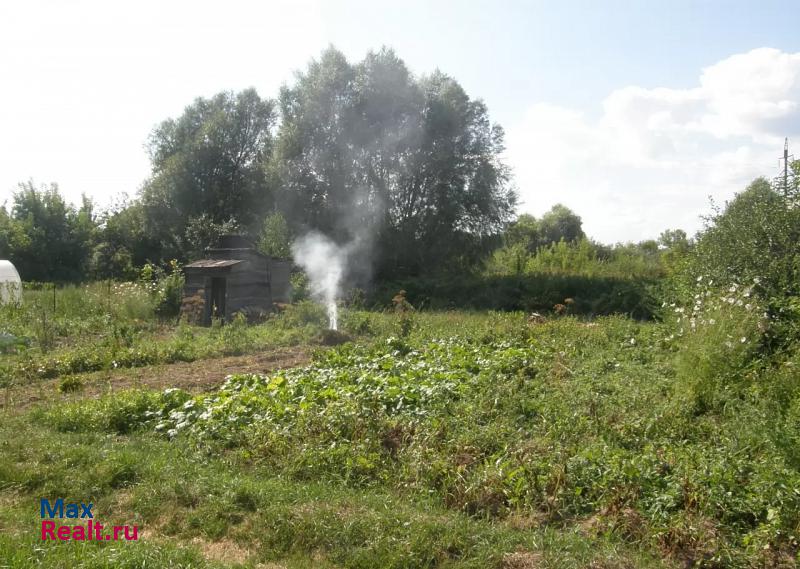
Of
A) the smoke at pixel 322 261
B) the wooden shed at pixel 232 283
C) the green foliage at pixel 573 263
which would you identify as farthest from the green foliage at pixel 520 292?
the wooden shed at pixel 232 283

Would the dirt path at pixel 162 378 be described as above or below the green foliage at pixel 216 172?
below

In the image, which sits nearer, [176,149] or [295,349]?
[295,349]

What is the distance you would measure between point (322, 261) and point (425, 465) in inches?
776

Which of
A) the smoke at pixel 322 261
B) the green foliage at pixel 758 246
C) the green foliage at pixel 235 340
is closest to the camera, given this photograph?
the green foliage at pixel 758 246

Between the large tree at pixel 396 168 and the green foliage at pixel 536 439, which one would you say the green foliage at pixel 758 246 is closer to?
the green foliage at pixel 536 439

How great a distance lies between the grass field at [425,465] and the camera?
423 cm

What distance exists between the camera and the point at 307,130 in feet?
89.8

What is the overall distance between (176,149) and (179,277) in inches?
805

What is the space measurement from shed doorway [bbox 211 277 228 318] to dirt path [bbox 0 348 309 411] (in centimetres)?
615

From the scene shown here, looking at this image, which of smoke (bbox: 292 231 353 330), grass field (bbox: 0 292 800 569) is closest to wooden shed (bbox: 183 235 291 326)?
smoke (bbox: 292 231 353 330)

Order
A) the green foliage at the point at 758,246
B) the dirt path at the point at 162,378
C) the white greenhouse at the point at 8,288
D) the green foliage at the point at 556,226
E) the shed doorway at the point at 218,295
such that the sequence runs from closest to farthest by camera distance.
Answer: the green foliage at the point at 758,246 → the dirt path at the point at 162,378 → the shed doorway at the point at 218,295 → the white greenhouse at the point at 8,288 → the green foliage at the point at 556,226

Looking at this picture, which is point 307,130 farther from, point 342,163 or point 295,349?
point 295,349

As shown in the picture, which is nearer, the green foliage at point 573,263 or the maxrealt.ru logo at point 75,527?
the maxrealt.ru logo at point 75,527

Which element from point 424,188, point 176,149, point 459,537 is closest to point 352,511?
point 459,537
